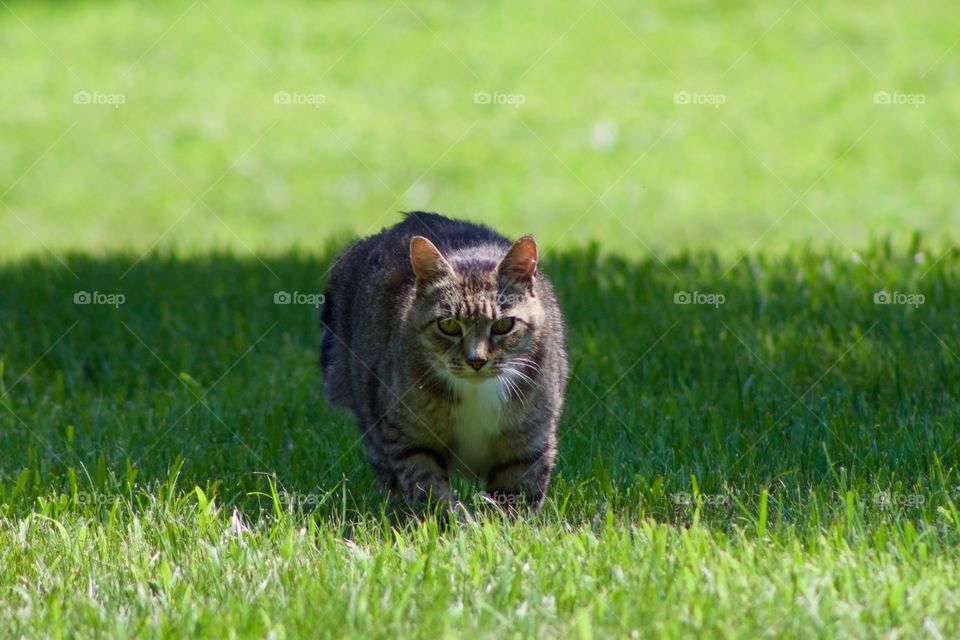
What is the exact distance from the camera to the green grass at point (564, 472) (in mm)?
3135

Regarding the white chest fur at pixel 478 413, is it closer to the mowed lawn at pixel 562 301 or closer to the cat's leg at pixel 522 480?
the cat's leg at pixel 522 480

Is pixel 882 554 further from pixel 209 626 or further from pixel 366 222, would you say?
pixel 366 222

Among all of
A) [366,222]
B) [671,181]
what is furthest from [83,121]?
[671,181]

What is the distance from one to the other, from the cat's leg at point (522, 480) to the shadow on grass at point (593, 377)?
0.29 ft

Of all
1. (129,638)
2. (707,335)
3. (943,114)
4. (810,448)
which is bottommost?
(129,638)

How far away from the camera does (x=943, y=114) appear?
39.4ft

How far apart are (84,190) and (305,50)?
3.39 m

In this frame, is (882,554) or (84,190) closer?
(882,554)

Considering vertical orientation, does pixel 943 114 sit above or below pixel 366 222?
above

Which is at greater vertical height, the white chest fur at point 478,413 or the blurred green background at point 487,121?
the blurred green background at point 487,121

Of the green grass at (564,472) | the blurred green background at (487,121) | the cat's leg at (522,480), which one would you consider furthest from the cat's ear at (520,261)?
the blurred green background at (487,121)

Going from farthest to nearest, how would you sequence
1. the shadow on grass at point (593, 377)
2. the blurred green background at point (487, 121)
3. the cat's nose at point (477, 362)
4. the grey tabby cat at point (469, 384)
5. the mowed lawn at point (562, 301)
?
1. the blurred green background at point (487, 121)
2. the shadow on grass at point (593, 377)
3. the grey tabby cat at point (469, 384)
4. the cat's nose at point (477, 362)
5. the mowed lawn at point (562, 301)

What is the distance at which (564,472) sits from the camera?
4363 mm

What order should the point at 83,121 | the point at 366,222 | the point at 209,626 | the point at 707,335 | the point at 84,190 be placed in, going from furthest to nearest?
1. the point at 83,121
2. the point at 84,190
3. the point at 366,222
4. the point at 707,335
5. the point at 209,626
